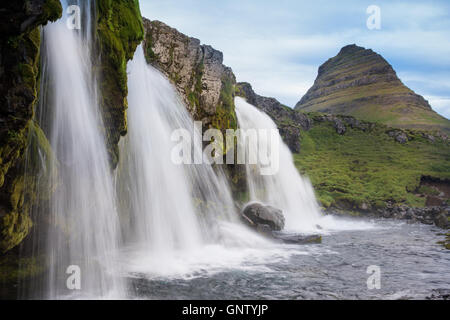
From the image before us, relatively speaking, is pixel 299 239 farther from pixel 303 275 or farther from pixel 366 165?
pixel 366 165

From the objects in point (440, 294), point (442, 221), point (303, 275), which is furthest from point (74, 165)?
point (442, 221)

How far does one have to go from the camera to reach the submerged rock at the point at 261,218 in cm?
2533

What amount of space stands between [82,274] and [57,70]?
24.9 ft

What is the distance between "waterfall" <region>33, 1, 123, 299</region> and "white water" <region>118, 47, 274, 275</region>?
358cm

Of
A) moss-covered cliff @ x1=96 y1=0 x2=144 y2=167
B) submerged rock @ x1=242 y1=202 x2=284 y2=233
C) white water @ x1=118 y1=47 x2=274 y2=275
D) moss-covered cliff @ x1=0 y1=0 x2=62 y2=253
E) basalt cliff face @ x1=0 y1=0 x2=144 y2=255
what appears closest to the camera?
moss-covered cliff @ x1=0 y1=0 x2=62 y2=253

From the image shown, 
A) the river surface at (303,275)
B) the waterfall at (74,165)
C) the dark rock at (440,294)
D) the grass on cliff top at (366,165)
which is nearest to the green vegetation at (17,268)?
the waterfall at (74,165)

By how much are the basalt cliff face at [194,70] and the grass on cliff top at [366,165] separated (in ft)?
91.9

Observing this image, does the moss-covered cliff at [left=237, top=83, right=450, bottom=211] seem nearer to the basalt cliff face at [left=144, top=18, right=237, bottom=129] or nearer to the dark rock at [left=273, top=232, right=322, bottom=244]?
the basalt cliff face at [left=144, top=18, right=237, bottom=129]

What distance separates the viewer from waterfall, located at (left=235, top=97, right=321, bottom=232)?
1352 inches

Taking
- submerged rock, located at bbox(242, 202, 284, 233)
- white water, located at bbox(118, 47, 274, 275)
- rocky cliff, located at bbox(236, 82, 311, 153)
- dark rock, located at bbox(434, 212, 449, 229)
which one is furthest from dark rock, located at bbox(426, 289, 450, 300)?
rocky cliff, located at bbox(236, 82, 311, 153)

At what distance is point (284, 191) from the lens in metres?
39.4

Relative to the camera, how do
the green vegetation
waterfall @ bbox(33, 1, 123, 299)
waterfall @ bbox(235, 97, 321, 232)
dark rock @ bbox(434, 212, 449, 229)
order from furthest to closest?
waterfall @ bbox(235, 97, 321, 232) < dark rock @ bbox(434, 212, 449, 229) < waterfall @ bbox(33, 1, 123, 299) < the green vegetation

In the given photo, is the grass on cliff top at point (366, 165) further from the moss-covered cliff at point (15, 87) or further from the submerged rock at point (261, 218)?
the moss-covered cliff at point (15, 87)

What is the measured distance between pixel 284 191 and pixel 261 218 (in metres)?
14.6
